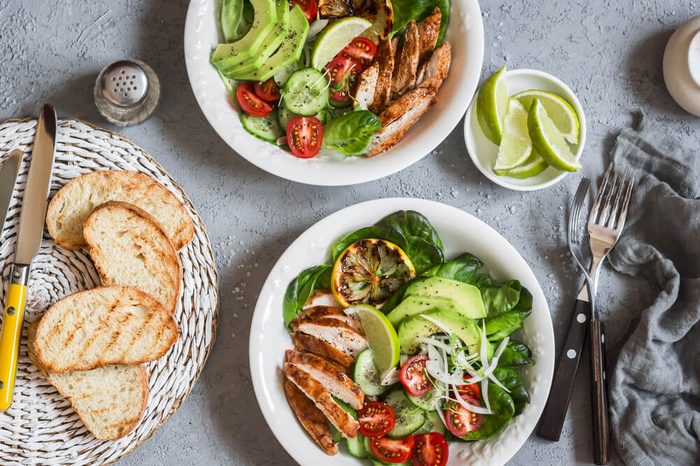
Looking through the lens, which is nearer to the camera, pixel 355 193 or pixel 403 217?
pixel 403 217

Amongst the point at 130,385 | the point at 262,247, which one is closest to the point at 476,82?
the point at 262,247

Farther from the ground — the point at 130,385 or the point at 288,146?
the point at 288,146

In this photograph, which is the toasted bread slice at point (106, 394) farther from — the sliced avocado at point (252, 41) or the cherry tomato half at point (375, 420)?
the sliced avocado at point (252, 41)

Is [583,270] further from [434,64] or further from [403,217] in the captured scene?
[434,64]

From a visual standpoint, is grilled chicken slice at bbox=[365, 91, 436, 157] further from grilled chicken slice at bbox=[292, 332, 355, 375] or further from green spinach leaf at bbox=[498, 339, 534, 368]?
green spinach leaf at bbox=[498, 339, 534, 368]

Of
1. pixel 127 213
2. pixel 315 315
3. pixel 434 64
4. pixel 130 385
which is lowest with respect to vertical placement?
pixel 130 385

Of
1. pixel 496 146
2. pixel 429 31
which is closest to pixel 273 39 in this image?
pixel 429 31

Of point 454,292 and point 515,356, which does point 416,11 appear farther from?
point 515,356

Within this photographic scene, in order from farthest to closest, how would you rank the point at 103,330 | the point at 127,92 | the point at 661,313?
the point at 661,313 → the point at 127,92 → the point at 103,330
